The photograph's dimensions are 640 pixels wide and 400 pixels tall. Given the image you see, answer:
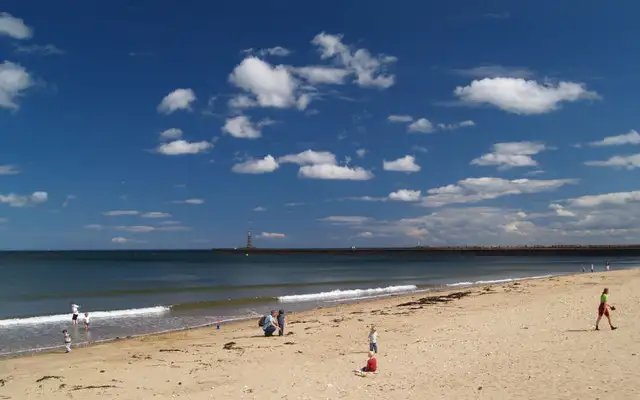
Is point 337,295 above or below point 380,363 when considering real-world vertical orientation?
below

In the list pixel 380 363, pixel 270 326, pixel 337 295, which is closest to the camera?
pixel 380 363

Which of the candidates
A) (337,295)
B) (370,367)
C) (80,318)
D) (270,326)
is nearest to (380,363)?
(370,367)

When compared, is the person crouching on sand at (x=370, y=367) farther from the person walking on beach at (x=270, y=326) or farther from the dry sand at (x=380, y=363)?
the person walking on beach at (x=270, y=326)

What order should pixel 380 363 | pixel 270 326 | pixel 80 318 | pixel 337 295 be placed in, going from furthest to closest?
pixel 337 295 → pixel 80 318 → pixel 270 326 → pixel 380 363

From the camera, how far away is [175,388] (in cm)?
1391

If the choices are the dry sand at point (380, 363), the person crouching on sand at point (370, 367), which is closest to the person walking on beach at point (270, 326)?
the dry sand at point (380, 363)

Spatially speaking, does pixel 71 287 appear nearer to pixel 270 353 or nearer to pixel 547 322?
pixel 270 353

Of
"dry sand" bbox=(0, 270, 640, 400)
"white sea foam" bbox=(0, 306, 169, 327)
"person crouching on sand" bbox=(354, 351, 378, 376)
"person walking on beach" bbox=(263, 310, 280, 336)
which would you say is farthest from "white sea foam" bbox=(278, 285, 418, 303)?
"person crouching on sand" bbox=(354, 351, 378, 376)

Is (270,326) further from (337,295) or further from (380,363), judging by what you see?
(337,295)

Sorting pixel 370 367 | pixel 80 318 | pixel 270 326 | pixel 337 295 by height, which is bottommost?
pixel 337 295

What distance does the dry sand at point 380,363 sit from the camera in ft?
40.5

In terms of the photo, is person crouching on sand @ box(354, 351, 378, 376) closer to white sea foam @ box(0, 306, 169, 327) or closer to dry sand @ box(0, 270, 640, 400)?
dry sand @ box(0, 270, 640, 400)

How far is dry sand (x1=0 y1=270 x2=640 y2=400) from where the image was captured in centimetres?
1234

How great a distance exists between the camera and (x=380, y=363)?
1521 centimetres
